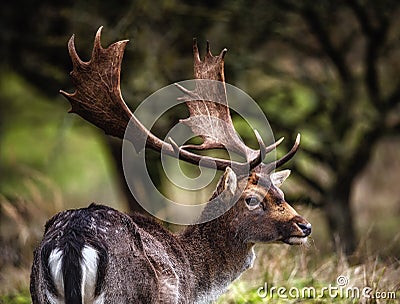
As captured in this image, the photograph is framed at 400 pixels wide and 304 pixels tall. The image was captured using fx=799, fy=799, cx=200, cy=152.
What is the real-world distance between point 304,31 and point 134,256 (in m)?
6.35

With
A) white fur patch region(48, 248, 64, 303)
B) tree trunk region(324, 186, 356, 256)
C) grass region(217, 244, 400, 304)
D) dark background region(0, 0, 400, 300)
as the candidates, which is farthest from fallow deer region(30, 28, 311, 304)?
tree trunk region(324, 186, 356, 256)

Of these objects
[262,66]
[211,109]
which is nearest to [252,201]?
[211,109]

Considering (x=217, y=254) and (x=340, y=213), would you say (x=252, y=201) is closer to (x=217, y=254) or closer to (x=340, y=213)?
(x=217, y=254)

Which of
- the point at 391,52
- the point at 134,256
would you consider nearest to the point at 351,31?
the point at 391,52

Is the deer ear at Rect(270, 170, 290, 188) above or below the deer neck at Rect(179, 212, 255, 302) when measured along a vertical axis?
above

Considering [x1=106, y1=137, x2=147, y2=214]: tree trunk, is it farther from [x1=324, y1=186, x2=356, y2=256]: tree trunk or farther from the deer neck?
the deer neck

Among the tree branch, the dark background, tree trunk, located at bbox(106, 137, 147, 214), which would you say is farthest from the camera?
tree trunk, located at bbox(106, 137, 147, 214)

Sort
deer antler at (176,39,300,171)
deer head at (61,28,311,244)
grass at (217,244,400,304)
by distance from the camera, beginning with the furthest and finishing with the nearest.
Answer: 1. grass at (217,244,400,304)
2. deer antler at (176,39,300,171)
3. deer head at (61,28,311,244)

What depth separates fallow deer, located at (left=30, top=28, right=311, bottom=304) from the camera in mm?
4160

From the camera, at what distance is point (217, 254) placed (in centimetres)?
512

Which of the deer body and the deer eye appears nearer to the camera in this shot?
the deer body

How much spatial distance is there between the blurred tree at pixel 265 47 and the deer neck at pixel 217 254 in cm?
341

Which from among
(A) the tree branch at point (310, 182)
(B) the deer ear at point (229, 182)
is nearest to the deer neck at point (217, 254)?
(B) the deer ear at point (229, 182)

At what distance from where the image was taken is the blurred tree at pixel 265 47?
8.67 m
